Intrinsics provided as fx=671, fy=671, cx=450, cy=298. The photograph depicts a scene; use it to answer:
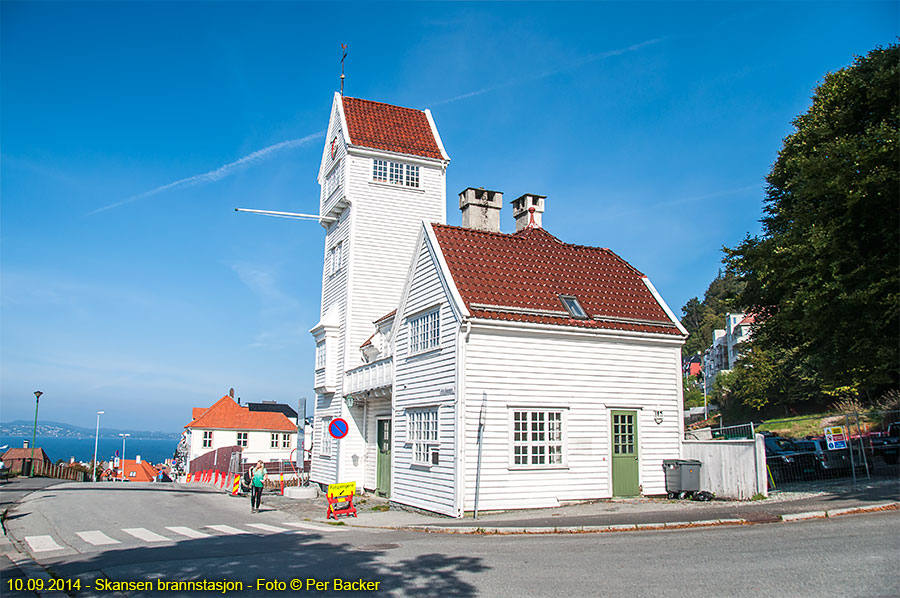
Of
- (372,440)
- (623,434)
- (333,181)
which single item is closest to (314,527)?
(623,434)

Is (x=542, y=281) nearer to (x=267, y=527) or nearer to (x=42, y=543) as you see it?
(x=267, y=527)

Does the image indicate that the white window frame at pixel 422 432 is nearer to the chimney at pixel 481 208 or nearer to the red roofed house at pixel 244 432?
the chimney at pixel 481 208

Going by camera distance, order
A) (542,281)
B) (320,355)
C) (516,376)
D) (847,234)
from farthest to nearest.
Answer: (320,355) < (542,281) < (516,376) < (847,234)

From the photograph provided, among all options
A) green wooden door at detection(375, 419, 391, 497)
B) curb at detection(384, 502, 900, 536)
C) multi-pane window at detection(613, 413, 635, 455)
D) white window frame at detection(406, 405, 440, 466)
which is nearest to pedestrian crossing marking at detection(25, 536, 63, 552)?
curb at detection(384, 502, 900, 536)

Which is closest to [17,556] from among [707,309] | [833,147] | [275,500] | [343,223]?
[275,500]

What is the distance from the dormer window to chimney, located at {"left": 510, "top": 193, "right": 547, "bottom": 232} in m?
5.72

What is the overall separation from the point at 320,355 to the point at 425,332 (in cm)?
1063

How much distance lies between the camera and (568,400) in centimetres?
1869

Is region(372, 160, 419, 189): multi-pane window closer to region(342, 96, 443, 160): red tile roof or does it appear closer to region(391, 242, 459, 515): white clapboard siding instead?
region(342, 96, 443, 160): red tile roof

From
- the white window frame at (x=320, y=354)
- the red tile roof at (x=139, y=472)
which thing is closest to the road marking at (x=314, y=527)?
the white window frame at (x=320, y=354)

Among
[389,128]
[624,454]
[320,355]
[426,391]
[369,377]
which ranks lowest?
[624,454]

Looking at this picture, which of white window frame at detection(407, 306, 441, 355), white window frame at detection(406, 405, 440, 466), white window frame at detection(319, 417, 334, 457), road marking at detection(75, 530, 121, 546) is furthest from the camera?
white window frame at detection(319, 417, 334, 457)

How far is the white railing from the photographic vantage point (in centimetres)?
2219

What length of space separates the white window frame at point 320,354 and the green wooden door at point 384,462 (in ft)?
17.7
